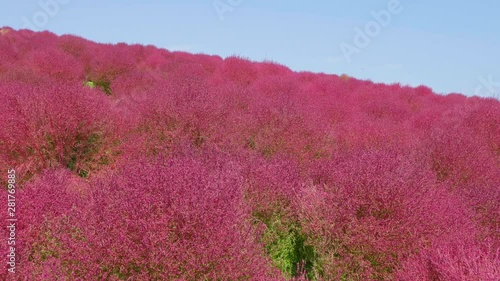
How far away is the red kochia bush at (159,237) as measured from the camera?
3303 mm

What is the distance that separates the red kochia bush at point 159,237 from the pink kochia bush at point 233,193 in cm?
1

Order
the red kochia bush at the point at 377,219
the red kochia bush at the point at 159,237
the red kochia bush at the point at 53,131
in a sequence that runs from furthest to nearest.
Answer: the red kochia bush at the point at 53,131, the red kochia bush at the point at 377,219, the red kochia bush at the point at 159,237

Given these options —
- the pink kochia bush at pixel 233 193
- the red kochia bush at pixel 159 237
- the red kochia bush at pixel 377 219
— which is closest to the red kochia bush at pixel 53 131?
the pink kochia bush at pixel 233 193

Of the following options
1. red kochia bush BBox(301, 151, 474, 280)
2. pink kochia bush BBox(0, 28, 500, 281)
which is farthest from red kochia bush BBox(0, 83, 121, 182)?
red kochia bush BBox(301, 151, 474, 280)

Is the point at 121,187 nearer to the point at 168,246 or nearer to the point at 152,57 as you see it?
the point at 168,246

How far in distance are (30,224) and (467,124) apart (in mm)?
9135

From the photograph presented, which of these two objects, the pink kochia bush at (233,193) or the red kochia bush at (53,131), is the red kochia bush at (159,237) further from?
the red kochia bush at (53,131)

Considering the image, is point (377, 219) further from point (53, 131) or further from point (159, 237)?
point (53, 131)

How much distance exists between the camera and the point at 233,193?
413 centimetres

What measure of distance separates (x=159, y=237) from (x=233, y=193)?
1.03 meters

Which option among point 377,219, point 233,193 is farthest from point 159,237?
point 377,219

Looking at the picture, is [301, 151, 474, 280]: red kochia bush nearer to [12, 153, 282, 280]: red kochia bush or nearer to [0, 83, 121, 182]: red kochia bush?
[12, 153, 282, 280]: red kochia bush

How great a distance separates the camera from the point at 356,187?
15.9ft

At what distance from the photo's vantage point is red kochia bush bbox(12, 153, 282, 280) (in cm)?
330
